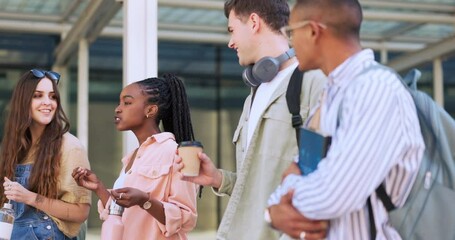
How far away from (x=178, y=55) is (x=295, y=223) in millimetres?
10269

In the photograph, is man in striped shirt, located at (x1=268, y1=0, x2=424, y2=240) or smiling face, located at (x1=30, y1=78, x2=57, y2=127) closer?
man in striped shirt, located at (x1=268, y1=0, x2=424, y2=240)

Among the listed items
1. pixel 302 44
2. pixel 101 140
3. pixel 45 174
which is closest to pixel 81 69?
pixel 101 140

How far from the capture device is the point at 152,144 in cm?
406

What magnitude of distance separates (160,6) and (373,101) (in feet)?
26.2

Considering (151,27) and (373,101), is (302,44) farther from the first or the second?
(151,27)

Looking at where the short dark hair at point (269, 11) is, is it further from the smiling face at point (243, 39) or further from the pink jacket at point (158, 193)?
the pink jacket at point (158, 193)

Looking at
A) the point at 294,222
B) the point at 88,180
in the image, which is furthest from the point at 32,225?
the point at 294,222

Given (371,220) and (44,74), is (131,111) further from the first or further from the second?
(371,220)

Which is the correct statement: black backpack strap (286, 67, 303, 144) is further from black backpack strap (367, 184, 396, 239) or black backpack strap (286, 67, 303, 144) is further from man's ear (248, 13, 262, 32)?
black backpack strap (367, 184, 396, 239)

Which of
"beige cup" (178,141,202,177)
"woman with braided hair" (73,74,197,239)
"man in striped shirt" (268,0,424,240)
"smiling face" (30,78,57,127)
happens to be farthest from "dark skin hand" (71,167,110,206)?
"man in striped shirt" (268,0,424,240)

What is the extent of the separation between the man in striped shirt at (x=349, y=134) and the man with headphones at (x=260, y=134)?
0.56 metres

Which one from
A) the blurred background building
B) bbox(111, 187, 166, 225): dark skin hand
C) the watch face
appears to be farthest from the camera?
the blurred background building

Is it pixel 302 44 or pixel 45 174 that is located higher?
pixel 302 44

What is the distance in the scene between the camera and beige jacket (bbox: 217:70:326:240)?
2969 millimetres
